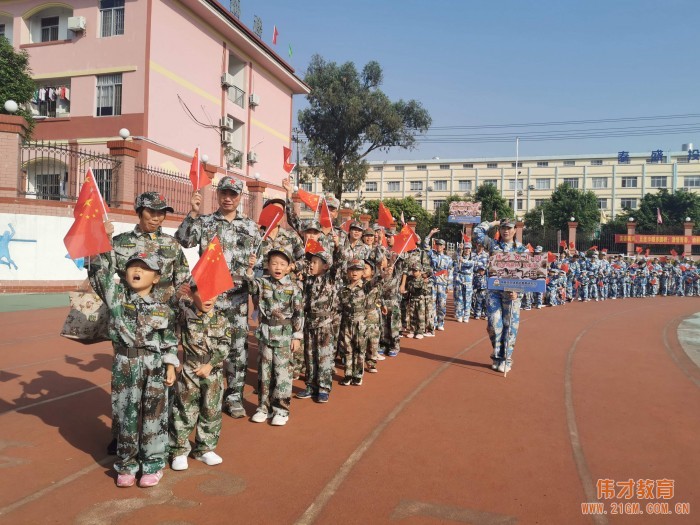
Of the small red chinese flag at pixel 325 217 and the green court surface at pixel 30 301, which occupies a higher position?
the small red chinese flag at pixel 325 217

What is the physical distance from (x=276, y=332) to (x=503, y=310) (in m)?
3.88

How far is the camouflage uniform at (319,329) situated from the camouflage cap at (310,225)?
19.3 inches

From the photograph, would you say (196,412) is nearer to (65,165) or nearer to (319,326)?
(319,326)

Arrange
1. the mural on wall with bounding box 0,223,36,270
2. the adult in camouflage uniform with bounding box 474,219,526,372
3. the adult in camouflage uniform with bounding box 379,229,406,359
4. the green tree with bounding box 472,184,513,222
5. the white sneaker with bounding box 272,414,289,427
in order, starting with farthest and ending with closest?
the green tree with bounding box 472,184,513,222
the mural on wall with bounding box 0,223,36,270
the adult in camouflage uniform with bounding box 379,229,406,359
the adult in camouflage uniform with bounding box 474,219,526,372
the white sneaker with bounding box 272,414,289,427

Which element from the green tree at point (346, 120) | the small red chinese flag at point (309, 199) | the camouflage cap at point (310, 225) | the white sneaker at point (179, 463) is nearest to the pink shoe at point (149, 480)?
the white sneaker at point (179, 463)

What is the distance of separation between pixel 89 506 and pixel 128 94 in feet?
63.7

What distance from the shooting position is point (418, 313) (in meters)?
10.4

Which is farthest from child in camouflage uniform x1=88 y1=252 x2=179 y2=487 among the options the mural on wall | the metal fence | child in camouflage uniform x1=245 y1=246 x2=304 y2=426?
the mural on wall

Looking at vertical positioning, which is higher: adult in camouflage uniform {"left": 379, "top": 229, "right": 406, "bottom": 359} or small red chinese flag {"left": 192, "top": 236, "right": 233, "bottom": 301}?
small red chinese flag {"left": 192, "top": 236, "right": 233, "bottom": 301}

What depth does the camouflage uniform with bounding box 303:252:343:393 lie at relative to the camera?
5.79 metres

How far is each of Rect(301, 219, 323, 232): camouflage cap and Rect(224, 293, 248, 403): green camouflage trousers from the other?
139cm

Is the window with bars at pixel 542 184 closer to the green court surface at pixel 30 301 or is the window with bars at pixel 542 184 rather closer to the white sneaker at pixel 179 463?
the green court surface at pixel 30 301

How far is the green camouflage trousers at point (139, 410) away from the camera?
3609 mm

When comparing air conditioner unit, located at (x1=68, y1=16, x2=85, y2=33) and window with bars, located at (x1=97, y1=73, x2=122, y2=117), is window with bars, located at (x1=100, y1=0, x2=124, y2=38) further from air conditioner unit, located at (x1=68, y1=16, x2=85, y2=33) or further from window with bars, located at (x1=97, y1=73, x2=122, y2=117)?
window with bars, located at (x1=97, y1=73, x2=122, y2=117)
